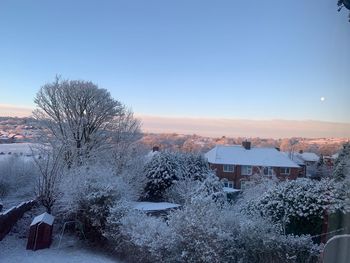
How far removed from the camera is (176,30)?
1286 cm

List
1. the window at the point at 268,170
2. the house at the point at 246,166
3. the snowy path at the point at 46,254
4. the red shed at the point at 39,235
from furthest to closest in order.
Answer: the house at the point at 246,166
the window at the point at 268,170
the red shed at the point at 39,235
the snowy path at the point at 46,254

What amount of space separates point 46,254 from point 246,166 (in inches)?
970

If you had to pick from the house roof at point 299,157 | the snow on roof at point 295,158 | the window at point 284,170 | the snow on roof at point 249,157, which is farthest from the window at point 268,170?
the house roof at point 299,157

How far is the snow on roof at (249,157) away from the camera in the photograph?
3206cm

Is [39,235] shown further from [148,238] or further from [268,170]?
[268,170]

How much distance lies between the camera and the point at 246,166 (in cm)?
3198

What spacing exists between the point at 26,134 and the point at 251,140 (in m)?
22.6

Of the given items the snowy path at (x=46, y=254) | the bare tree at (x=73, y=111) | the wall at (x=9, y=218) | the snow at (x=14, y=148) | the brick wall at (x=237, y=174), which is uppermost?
the bare tree at (x=73, y=111)

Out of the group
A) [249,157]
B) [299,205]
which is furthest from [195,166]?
[249,157]

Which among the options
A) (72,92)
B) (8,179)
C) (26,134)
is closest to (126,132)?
(72,92)

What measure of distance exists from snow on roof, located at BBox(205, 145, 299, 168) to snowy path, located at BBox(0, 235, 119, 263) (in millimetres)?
22736

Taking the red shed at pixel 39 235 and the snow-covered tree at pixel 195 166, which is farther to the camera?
the snow-covered tree at pixel 195 166

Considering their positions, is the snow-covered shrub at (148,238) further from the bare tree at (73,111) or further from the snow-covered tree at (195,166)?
the bare tree at (73,111)

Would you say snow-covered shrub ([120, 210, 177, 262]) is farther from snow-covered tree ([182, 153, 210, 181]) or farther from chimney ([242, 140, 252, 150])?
chimney ([242, 140, 252, 150])
